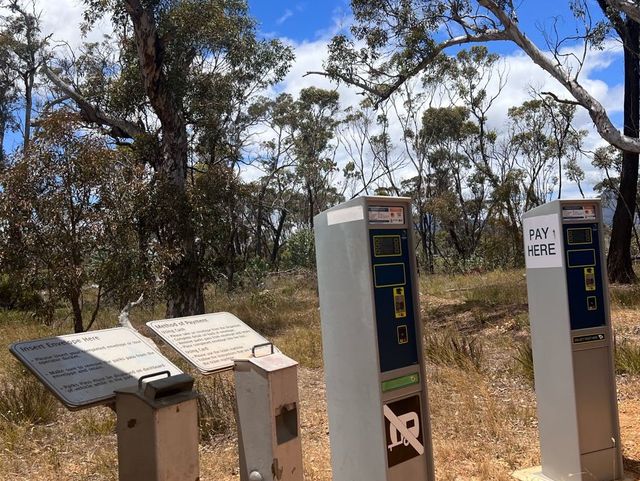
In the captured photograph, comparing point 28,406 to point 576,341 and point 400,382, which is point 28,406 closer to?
point 400,382

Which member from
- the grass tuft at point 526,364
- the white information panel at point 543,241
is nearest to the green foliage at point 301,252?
the grass tuft at point 526,364

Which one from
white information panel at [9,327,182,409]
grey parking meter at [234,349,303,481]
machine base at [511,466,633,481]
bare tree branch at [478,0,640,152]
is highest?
bare tree branch at [478,0,640,152]

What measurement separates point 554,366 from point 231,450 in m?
2.49

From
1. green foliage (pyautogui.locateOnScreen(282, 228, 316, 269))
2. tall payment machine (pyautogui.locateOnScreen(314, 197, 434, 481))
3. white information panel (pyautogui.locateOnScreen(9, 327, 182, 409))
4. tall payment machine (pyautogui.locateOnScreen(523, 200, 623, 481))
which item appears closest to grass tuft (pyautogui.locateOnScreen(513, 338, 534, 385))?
tall payment machine (pyautogui.locateOnScreen(523, 200, 623, 481))

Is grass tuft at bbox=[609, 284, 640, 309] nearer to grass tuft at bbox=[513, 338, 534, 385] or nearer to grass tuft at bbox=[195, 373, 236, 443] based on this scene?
grass tuft at bbox=[513, 338, 534, 385]

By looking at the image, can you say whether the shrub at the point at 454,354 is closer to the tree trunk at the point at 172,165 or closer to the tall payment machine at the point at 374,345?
the tall payment machine at the point at 374,345

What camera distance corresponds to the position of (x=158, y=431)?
2.34m

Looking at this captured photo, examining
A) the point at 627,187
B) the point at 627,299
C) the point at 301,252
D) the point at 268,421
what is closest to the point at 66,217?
the point at 268,421

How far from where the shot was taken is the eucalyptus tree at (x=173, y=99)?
35.0 feet

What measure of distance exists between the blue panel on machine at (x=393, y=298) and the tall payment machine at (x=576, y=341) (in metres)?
1.17

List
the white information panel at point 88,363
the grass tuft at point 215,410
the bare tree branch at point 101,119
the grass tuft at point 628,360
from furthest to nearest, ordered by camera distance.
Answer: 1. the bare tree branch at point 101,119
2. the grass tuft at point 628,360
3. the grass tuft at point 215,410
4. the white information panel at point 88,363

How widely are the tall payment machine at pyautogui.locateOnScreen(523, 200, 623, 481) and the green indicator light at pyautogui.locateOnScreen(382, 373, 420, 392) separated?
3.91 feet

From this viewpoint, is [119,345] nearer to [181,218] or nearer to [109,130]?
[181,218]

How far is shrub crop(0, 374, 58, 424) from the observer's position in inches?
212
